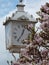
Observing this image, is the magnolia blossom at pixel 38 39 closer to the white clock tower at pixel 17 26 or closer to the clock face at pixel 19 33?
the white clock tower at pixel 17 26

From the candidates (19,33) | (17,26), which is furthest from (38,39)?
(19,33)

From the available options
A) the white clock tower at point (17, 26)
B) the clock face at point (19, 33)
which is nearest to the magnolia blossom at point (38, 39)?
the white clock tower at point (17, 26)

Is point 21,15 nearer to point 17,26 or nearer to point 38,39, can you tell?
point 17,26

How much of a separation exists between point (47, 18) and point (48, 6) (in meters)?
0.21

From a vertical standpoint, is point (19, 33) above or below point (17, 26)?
below

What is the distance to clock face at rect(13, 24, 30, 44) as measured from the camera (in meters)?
7.35

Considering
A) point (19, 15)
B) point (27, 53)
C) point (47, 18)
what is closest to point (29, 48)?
point (27, 53)

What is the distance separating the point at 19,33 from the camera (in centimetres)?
782

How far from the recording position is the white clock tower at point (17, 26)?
23.8ft

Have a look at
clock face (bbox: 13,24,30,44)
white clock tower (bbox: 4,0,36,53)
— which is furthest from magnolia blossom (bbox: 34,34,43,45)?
clock face (bbox: 13,24,30,44)

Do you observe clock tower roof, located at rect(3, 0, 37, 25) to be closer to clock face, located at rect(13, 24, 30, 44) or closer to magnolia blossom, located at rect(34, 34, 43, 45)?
clock face, located at rect(13, 24, 30, 44)

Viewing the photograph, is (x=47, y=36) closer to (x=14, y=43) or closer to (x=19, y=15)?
(x=14, y=43)

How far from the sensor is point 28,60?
4.45 meters

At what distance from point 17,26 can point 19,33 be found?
0.91 ft
